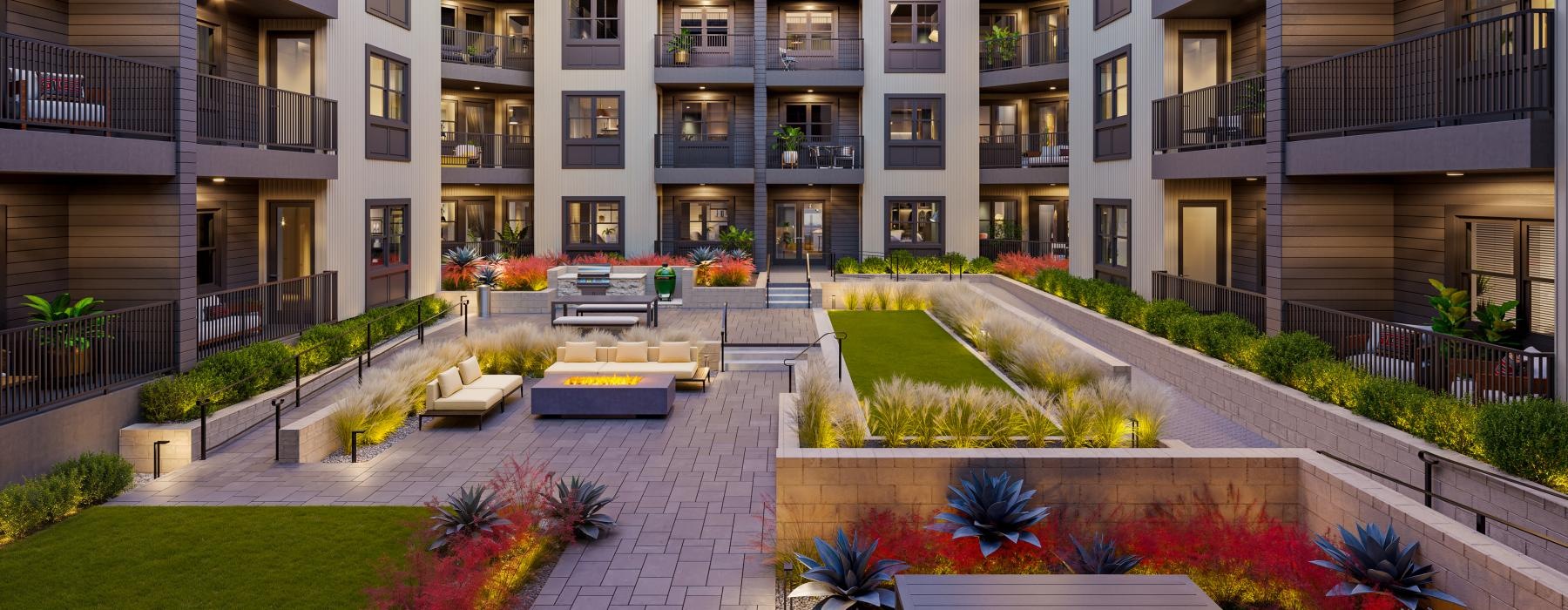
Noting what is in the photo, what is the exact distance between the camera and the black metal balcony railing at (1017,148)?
36969 mm

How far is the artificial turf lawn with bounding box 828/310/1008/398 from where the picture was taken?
1725 centimetres

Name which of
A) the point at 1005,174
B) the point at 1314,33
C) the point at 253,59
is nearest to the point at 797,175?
the point at 1005,174

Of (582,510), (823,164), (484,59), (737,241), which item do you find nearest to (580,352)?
(582,510)

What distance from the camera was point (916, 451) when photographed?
1073 centimetres

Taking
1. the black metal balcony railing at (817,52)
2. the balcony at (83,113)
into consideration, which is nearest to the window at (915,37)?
the black metal balcony railing at (817,52)

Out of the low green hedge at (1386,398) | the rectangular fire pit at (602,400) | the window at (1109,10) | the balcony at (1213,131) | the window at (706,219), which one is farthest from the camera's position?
the window at (706,219)

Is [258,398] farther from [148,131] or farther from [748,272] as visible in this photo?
[748,272]

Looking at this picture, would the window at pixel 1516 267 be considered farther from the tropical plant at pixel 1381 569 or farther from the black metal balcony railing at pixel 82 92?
the black metal balcony railing at pixel 82 92

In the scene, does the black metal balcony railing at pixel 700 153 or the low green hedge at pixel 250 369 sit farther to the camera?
the black metal balcony railing at pixel 700 153

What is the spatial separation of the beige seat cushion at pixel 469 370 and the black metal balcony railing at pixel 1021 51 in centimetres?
2311

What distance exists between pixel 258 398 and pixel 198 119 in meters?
5.88

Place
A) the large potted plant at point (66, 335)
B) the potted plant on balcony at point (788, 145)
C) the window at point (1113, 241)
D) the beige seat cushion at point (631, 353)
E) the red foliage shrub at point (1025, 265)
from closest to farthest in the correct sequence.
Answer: the large potted plant at point (66, 335)
the beige seat cushion at point (631, 353)
the window at point (1113, 241)
the red foliage shrub at point (1025, 265)
the potted plant on balcony at point (788, 145)

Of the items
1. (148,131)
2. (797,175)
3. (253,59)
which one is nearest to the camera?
(148,131)

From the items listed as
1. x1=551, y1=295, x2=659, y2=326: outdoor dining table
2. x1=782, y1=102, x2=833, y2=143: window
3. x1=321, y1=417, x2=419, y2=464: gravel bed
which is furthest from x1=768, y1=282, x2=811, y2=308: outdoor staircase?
x1=321, y1=417, x2=419, y2=464: gravel bed
